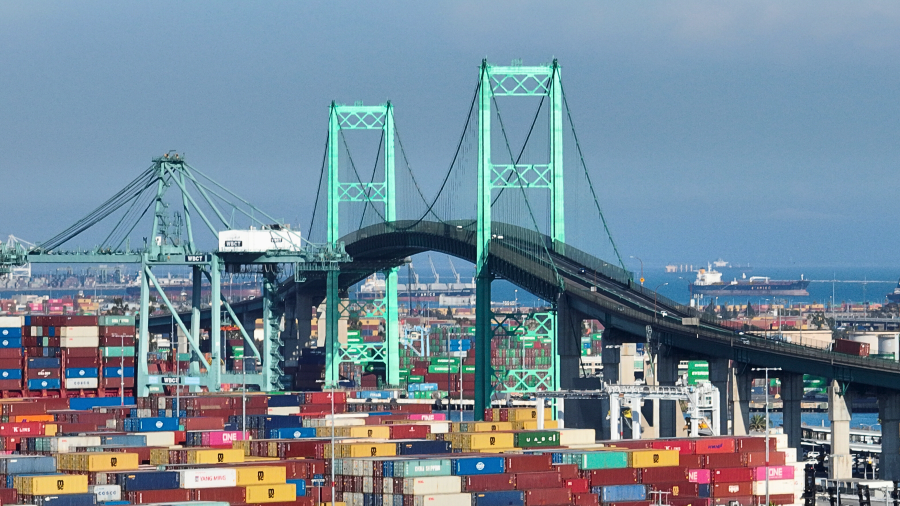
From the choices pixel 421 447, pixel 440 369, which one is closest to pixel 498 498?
pixel 421 447

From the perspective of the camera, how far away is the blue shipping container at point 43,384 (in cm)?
11063

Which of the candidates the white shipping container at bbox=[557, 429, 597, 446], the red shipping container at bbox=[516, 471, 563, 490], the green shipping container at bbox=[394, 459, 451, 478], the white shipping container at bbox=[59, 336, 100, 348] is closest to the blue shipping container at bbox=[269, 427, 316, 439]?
the white shipping container at bbox=[557, 429, 597, 446]

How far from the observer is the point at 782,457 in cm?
7025

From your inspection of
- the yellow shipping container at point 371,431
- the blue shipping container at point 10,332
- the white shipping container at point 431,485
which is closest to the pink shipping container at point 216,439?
the yellow shipping container at point 371,431

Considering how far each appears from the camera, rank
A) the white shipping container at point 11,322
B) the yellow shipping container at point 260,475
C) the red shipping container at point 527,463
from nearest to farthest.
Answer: the yellow shipping container at point 260,475
the red shipping container at point 527,463
the white shipping container at point 11,322

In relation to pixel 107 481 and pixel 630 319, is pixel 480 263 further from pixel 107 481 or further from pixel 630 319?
pixel 107 481

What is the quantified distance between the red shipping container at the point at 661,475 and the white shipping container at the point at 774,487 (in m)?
3.59

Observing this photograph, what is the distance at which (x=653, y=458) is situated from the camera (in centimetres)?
6506

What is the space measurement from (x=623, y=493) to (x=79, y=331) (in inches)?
2238

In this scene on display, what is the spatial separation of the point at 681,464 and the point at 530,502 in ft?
29.0

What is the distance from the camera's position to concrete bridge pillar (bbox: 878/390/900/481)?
273 ft

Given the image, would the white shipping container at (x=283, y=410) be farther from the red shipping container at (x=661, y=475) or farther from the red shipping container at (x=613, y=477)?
the red shipping container at (x=613, y=477)

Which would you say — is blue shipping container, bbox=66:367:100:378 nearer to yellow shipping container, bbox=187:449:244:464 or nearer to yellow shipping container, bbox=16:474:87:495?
yellow shipping container, bbox=187:449:244:464

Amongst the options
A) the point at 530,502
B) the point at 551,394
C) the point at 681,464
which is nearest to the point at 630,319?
the point at 551,394
